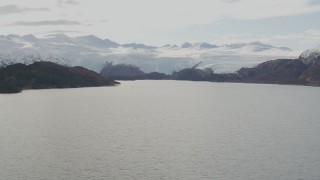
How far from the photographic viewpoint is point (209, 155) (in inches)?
4195

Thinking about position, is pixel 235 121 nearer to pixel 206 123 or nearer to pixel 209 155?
pixel 206 123

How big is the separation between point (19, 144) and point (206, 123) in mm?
72739

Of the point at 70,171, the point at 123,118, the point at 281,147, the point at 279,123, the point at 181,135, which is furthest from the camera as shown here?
the point at 123,118

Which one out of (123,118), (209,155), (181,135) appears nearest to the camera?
(209,155)

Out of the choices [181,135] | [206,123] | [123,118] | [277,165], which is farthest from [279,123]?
[277,165]

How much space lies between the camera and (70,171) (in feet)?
301

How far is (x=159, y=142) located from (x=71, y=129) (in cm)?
3855

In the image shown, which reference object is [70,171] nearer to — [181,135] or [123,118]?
[181,135]

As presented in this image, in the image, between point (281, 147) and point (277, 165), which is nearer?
point (277, 165)

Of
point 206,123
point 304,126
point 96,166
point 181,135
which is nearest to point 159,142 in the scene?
point 181,135

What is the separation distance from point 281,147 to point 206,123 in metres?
53.7

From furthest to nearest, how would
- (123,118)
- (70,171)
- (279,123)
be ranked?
(123,118) → (279,123) → (70,171)

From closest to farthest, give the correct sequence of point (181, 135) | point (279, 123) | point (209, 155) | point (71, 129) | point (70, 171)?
1. point (70, 171)
2. point (209, 155)
3. point (181, 135)
4. point (71, 129)
5. point (279, 123)

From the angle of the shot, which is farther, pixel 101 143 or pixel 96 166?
pixel 101 143
